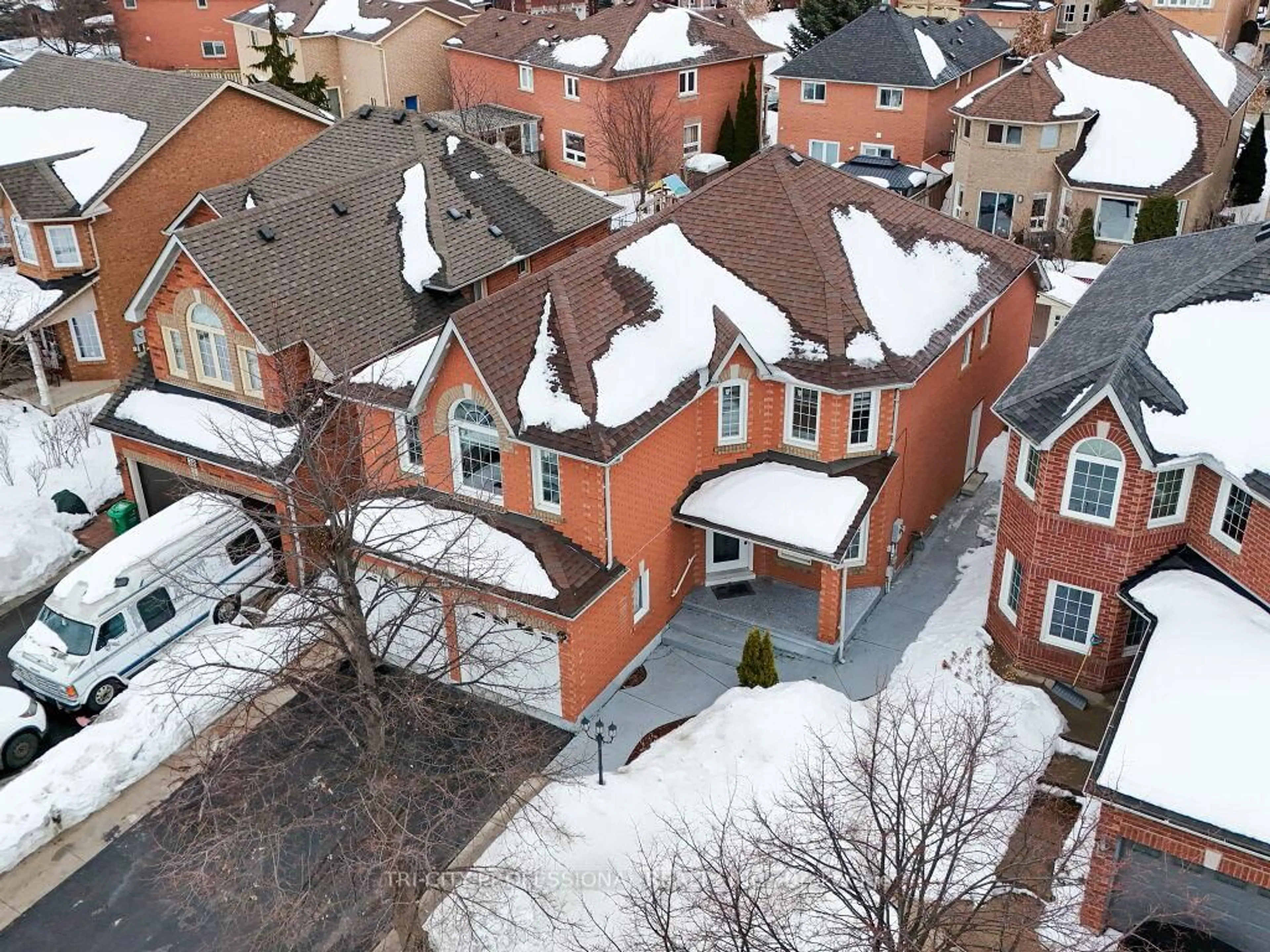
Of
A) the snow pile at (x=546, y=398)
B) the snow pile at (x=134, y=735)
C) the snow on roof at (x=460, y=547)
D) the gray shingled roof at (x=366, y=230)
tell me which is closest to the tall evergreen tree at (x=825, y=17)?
the gray shingled roof at (x=366, y=230)

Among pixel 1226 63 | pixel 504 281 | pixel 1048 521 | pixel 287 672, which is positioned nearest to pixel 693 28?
pixel 1226 63

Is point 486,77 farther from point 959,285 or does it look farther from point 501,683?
point 501,683

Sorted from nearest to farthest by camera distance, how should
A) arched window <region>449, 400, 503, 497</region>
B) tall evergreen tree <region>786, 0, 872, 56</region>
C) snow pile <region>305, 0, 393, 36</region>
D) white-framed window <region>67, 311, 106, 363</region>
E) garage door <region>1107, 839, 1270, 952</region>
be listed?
garage door <region>1107, 839, 1270, 952</region>
arched window <region>449, 400, 503, 497</region>
white-framed window <region>67, 311, 106, 363</region>
snow pile <region>305, 0, 393, 36</region>
tall evergreen tree <region>786, 0, 872, 56</region>

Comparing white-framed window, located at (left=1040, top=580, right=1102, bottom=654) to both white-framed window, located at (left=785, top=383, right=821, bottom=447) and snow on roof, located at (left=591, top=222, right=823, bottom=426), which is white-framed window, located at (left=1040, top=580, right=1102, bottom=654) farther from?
snow on roof, located at (left=591, top=222, right=823, bottom=426)

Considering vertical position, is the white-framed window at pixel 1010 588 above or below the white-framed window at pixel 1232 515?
below

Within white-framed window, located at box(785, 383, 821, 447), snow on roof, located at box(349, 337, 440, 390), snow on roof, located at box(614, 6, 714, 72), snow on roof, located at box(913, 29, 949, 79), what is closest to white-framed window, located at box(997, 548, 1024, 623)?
white-framed window, located at box(785, 383, 821, 447)

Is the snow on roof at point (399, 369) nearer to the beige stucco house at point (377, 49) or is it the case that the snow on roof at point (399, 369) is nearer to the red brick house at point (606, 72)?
the red brick house at point (606, 72)
